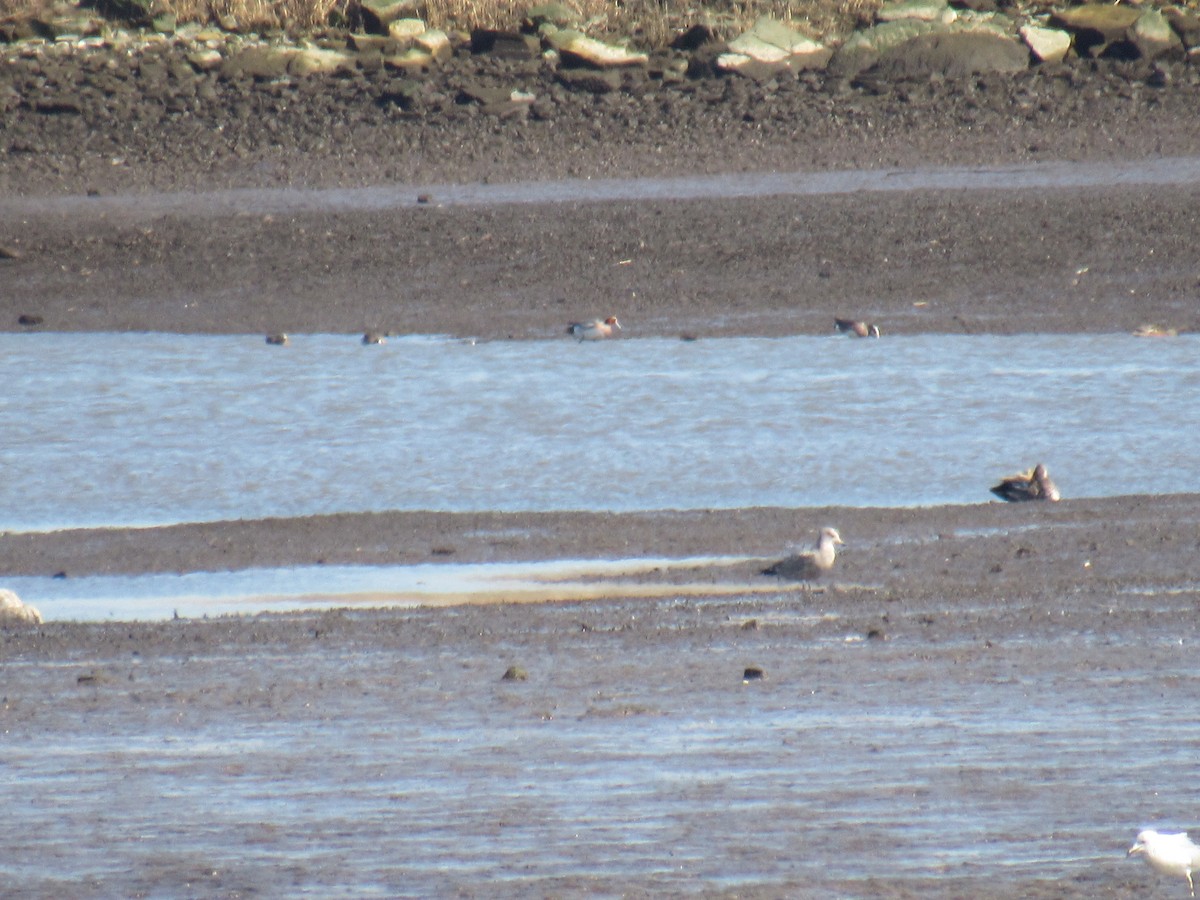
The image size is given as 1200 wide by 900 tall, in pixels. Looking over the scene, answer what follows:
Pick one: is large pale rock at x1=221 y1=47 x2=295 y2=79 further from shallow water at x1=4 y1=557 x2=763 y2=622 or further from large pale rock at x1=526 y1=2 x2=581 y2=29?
shallow water at x1=4 y1=557 x2=763 y2=622

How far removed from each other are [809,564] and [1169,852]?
3425 mm

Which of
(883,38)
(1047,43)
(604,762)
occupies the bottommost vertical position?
(883,38)

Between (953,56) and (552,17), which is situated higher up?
(953,56)

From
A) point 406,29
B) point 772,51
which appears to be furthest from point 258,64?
point 772,51

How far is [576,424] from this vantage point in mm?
11242

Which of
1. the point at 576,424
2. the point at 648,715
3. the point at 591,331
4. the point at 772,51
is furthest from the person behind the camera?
the point at 772,51

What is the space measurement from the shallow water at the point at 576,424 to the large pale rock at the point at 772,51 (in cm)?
722

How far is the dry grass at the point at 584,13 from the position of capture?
22297 millimetres

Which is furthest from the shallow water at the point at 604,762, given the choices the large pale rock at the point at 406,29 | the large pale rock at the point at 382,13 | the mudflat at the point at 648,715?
the large pale rock at the point at 382,13

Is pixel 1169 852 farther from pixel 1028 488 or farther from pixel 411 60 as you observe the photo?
pixel 411 60

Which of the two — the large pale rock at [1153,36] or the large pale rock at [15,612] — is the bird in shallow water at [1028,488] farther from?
the large pale rock at [1153,36]

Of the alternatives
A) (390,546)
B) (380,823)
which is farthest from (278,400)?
(380,823)

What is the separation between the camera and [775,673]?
6.54 metres

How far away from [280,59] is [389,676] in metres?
15.3
